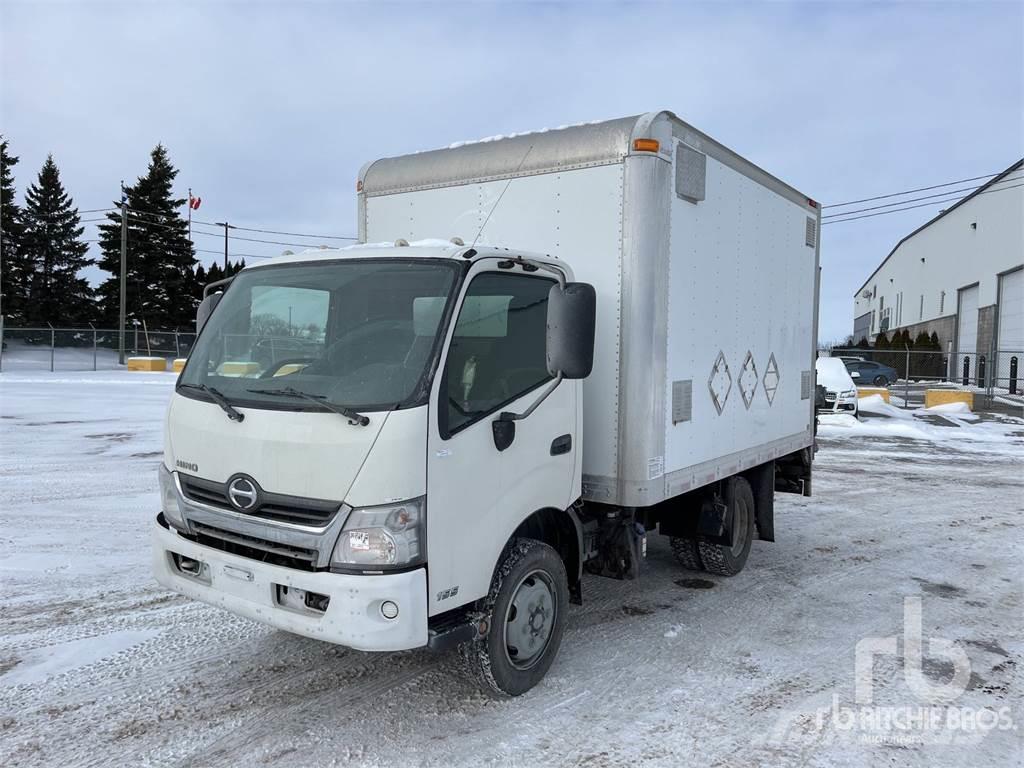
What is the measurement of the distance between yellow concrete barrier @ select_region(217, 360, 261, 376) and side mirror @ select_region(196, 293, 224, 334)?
558 mm

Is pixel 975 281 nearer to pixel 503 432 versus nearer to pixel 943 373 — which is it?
pixel 943 373

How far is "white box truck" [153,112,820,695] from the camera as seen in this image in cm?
346

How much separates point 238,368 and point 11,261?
56.7 meters

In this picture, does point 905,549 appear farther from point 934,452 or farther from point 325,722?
point 934,452

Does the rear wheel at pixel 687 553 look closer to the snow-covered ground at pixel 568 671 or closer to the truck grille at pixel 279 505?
the snow-covered ground at pixel 568 671

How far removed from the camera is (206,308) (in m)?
4.73

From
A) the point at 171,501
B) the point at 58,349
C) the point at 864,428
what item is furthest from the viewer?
the point at 58,349

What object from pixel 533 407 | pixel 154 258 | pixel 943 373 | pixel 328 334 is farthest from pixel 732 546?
pixel 154 258

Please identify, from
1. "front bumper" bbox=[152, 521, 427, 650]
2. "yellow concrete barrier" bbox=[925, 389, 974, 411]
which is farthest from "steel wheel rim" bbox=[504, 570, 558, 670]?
"yellow concrete barrier" bbox=[925, 389, 974, 411]

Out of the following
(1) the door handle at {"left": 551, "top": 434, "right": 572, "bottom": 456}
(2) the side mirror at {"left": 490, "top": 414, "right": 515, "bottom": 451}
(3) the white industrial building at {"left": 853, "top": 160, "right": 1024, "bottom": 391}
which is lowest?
(1) the door handle at {"left": 551, "top": 434, "right": 572, "bottom": 456}

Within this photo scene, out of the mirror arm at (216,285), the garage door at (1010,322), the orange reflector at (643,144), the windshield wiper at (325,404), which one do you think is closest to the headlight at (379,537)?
the windshield wiper at (325,404)

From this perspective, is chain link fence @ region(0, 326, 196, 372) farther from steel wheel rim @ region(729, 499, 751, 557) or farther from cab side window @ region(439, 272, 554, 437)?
cab side window @ region(439, 272, 554, 437)

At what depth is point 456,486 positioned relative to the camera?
364cm

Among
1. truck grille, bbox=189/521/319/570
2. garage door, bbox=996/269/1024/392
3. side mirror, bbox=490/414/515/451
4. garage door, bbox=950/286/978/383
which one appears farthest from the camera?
garage door, bbox=950/286/978/383
